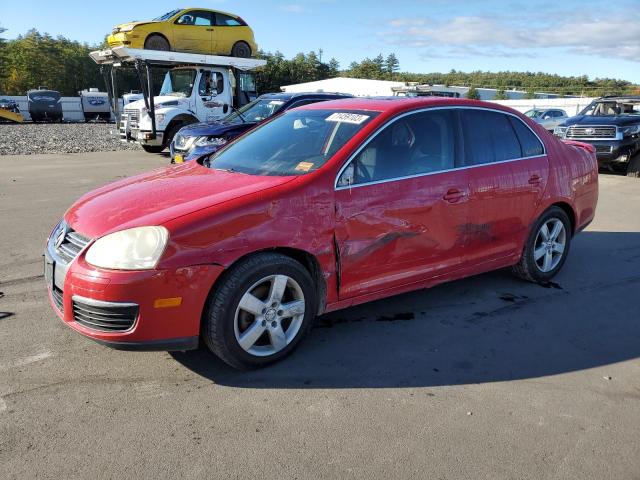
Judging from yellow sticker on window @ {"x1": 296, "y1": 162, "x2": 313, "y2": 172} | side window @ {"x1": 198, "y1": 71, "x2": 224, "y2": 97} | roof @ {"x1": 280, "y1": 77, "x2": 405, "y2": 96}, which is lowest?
yellow sticker on window @ {"x1": 296, "y1": 162, "x2": 313, "y2": 172}

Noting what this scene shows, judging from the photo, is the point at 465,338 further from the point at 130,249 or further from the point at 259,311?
the point at 130,249

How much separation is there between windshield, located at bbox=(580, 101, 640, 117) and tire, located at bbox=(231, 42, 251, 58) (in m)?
10.4

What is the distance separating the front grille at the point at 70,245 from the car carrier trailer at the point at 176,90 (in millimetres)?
11756


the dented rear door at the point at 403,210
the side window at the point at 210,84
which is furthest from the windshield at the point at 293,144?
the side window at the point at 210,84

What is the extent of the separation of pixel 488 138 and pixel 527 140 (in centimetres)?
56

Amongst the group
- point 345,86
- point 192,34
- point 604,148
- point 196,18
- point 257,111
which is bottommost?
point 604,148

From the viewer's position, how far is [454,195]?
13.4 ft

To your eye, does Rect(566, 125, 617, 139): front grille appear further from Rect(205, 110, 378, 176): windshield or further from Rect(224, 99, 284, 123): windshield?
Rect(205, 110, 378, 176): windshield

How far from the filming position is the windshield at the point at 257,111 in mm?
11094

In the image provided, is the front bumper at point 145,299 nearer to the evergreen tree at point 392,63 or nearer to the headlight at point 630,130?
the headlight at point 630,130

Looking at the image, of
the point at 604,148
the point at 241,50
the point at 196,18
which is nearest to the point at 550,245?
the point at 604,148

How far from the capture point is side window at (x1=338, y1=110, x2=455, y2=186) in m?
3.68

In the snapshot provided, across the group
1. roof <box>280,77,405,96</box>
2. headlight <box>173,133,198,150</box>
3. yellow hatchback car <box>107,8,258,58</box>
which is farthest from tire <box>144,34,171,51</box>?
roof <box>280,77,405,96</box>

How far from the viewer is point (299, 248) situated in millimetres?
3309
